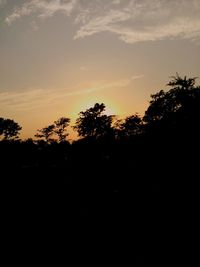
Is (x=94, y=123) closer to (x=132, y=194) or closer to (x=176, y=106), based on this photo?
(x=176, y=106)

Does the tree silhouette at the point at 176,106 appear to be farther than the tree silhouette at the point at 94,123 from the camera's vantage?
No

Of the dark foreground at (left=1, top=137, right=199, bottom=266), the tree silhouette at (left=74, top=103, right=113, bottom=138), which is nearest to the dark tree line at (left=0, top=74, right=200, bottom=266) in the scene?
the dark foreground at (left=1, top=137, right=199, bottom=266)

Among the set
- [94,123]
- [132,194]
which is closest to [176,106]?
[94,123]

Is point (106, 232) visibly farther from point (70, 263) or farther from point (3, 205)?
point (3, 205)

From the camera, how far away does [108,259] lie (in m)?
9.36

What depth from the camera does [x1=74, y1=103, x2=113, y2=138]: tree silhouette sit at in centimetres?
6669

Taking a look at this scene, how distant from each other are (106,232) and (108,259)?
2.06 meters

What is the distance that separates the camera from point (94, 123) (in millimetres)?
67375

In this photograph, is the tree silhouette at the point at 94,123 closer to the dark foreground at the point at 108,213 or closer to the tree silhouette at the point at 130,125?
the tree silhouette at the point at 130,125

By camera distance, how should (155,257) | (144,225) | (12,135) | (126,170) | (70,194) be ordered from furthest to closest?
(12,135) < (126,170) < (70,194) < (144,225) < (155,257)

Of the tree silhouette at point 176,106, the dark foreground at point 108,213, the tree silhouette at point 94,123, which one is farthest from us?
the tree silhouette at point 94,123

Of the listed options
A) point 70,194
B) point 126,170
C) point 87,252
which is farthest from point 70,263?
point 126,170

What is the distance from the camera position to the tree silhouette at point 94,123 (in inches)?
2625

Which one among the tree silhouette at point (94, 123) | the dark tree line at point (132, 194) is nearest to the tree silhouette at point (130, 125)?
the tree silhouette at point (94, 123)
